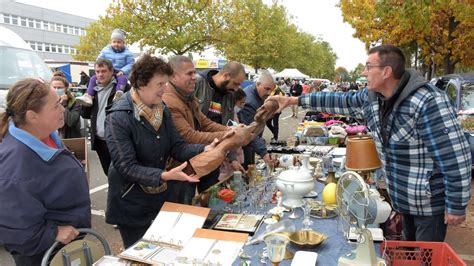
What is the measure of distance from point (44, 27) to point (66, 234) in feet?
159

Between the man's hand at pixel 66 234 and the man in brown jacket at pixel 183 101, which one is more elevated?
the man in brown jacket at pixel 183 101

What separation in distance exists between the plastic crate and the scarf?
1464 millimetres

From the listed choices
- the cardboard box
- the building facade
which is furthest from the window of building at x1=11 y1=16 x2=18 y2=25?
the cardboard box

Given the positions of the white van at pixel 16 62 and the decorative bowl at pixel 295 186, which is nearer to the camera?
the decorative bowl at pixel 295 186

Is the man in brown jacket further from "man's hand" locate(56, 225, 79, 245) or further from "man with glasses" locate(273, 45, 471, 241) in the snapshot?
"man with glasses" locate(273, 45, 471, 241)

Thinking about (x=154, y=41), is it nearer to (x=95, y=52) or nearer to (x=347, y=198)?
(x=347, y=198)

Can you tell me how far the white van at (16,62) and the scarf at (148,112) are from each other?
15.1 ft

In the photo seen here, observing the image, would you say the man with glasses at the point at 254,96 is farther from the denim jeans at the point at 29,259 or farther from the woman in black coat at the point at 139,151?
the denim jeans at the point at 29,259

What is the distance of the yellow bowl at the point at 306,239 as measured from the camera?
186 centimetres

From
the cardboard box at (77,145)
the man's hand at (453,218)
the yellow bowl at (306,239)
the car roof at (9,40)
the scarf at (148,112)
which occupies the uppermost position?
the car roof at (9,40)

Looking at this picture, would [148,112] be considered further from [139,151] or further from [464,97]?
[464,97]

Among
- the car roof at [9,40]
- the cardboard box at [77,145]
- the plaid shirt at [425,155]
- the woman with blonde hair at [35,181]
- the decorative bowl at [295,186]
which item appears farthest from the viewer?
the car roof at [9,40]

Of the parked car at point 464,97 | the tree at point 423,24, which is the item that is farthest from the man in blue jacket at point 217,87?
the tree at point 423,24

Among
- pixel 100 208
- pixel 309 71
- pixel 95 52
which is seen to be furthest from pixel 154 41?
pixel 309 71
